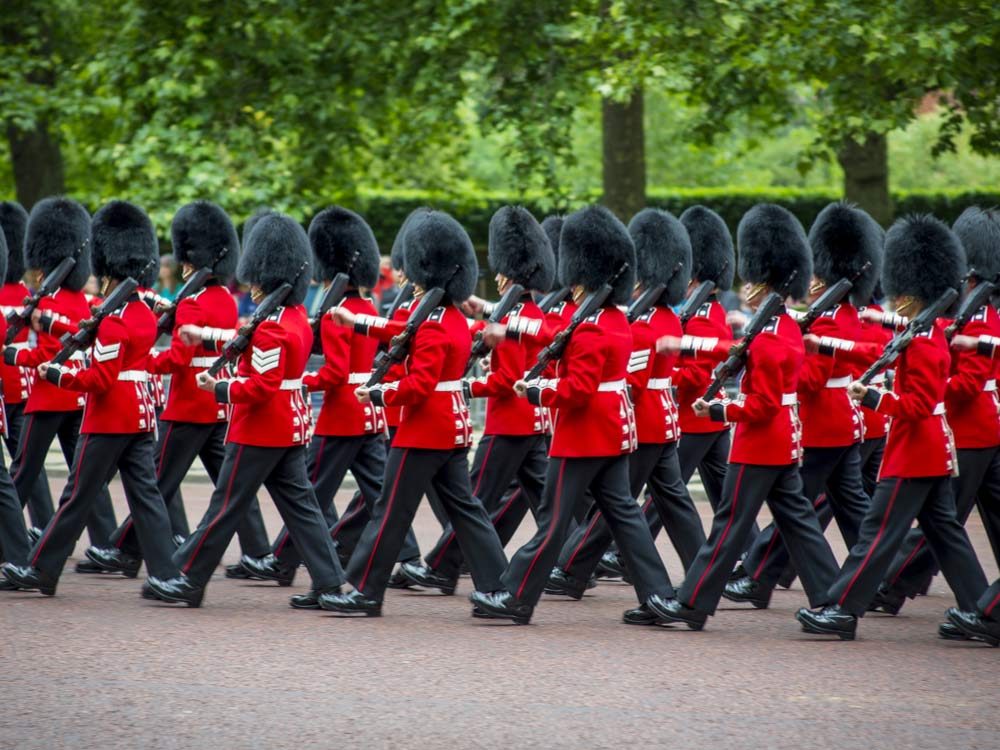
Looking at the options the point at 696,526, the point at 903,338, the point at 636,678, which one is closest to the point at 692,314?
the point at 696,526

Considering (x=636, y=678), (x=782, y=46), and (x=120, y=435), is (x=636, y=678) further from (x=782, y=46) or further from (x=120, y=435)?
(x=782, y=46)

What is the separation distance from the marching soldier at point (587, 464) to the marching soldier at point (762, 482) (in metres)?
0.18

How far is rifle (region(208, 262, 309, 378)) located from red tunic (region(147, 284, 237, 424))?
1.26 feet

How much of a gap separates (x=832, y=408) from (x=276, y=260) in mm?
2411

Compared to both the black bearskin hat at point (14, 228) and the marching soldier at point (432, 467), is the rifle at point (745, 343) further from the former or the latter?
the black bearskin hat at point (14, 228)

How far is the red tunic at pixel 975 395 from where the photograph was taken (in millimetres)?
6797

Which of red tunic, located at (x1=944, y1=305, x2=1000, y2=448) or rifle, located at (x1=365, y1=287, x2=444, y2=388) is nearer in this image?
red tunic, located at (x1=944, y1=305, x2=1000, y2=448)

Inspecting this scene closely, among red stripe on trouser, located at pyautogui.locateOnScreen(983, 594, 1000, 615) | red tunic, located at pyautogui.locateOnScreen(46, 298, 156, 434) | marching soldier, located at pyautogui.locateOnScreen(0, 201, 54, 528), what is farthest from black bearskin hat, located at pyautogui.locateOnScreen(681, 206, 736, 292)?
marching soldier, located at pyautogui.locateOnScreen(0, 201, 54, 528)

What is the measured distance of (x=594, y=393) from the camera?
6797 mm

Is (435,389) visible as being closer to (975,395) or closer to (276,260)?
(276,260)

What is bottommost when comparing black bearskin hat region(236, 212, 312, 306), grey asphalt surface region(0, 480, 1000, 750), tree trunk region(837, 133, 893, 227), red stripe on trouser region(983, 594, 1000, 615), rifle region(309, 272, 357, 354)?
grey asphalt surface region(0, 480, 1000, 750)

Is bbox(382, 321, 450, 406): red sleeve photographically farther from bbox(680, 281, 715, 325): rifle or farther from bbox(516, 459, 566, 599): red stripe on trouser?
bbox(680, 281, 715, 325): rifle

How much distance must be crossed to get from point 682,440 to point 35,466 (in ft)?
9.85

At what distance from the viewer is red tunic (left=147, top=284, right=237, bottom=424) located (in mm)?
7633
